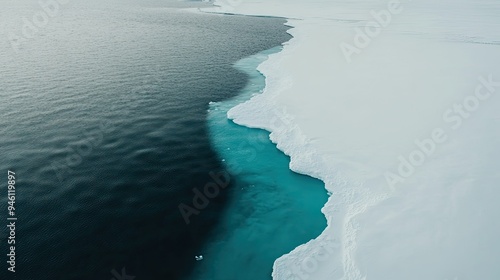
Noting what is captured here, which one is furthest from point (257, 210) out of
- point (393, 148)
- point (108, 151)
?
point (108, 151)

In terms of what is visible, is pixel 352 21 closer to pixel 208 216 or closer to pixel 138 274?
pixel 208 216

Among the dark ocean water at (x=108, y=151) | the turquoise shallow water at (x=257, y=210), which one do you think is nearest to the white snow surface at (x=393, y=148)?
the turquoise shallow water at (x=257, y=210)

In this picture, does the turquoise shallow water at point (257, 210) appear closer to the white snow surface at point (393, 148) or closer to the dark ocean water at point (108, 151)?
the white snow surface at point (393, 148)

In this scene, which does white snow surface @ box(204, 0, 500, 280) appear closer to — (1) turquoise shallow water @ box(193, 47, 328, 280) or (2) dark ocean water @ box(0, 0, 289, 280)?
(1) turquoise shallow water @ box(193, 47, 328, 280)

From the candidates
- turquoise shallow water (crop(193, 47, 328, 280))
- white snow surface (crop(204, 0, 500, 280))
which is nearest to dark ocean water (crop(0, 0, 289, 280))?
turquoise shallow water (crop(193, 47, 328, 280))

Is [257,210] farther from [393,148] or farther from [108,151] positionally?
[108,151]

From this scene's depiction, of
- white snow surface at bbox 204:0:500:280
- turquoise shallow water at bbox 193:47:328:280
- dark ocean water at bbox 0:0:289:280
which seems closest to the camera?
white snow surface at bbox 204:0:500:280
